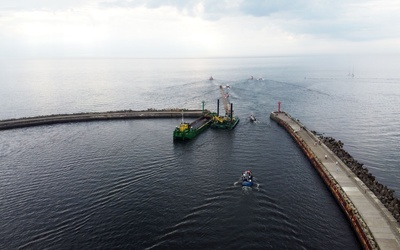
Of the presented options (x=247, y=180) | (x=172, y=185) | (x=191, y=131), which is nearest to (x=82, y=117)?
(x=191, y=131)

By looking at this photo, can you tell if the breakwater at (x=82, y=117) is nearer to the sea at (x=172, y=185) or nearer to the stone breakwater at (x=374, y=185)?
the sea at (x=172, y=185)

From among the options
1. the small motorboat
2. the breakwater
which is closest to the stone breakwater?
the small motorboat

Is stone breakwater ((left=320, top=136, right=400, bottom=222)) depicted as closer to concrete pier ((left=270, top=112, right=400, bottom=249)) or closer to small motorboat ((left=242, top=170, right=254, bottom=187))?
concrete pier ((left=270, top=112, right=400, bottom=249))

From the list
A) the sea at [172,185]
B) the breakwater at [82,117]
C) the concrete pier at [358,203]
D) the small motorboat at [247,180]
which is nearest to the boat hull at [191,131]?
the sea at [172,185]

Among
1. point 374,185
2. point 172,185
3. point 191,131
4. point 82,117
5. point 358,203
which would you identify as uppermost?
point 82,117

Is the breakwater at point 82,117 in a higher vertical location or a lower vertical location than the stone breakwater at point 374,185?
higher

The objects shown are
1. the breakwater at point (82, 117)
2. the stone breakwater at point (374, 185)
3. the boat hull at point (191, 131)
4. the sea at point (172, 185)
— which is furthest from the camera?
the breakwater at point (82, 117)

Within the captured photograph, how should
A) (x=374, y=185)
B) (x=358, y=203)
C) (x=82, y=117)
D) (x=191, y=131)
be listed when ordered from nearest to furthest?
(x=358, y=203), (x=374, y=185), (x=191, y=131), (x=82, y=117)

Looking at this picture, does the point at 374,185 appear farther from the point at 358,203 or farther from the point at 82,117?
the point at 82,117

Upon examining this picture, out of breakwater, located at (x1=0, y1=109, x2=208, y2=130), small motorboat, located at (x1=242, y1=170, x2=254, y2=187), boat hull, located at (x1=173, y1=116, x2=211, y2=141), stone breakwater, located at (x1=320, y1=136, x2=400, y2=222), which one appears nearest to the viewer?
stone breakwater, located at (x1=320, y1=136, x2=400, y2=222)
